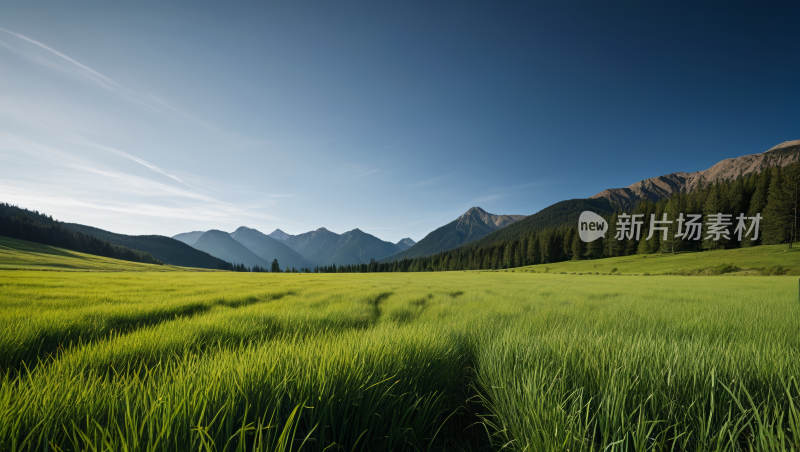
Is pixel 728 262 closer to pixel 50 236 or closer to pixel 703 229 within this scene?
pixel 703 229

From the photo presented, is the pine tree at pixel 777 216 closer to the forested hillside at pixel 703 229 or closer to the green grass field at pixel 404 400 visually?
the forested hillside at pixel 703 229

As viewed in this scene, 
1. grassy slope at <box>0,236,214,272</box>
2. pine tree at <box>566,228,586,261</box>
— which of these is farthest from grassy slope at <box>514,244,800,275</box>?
grassy slope at <box>0,236,214,272</box>

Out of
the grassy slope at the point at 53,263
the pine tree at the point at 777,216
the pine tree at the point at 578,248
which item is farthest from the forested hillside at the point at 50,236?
the pine tree at the point at 777,216

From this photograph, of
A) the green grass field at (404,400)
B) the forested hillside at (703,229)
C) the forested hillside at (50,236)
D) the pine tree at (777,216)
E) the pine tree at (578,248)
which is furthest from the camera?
the forested hillside at (50,236)

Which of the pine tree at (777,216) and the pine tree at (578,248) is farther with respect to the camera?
the pine tree at (578,248)

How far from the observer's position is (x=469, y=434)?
1.83 meters

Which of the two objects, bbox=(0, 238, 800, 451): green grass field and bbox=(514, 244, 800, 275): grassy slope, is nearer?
bbox=(0, 238, 800, 451): green grass field

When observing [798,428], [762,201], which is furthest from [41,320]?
[762,201]

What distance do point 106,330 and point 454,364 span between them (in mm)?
5052

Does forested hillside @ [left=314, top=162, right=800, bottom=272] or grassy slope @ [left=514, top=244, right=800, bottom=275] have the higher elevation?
forested hillside @ [left=314, top=162, right=800, bottom=272]

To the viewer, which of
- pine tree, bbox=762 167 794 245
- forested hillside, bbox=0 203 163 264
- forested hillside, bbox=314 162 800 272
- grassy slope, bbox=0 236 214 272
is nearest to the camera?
grassy slope, bbox=0 236 214 272

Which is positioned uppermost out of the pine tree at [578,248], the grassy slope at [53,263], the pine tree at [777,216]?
the pine tree at [777,216]

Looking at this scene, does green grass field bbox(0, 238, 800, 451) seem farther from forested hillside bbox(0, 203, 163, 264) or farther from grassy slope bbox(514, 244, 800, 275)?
forested hillside bbox(0, 203, 163, 264)

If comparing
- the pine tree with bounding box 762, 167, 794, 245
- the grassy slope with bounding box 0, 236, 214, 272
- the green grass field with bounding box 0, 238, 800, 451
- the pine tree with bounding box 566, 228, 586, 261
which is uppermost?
the pine tree with bounding box 762, 167, 794, 245
